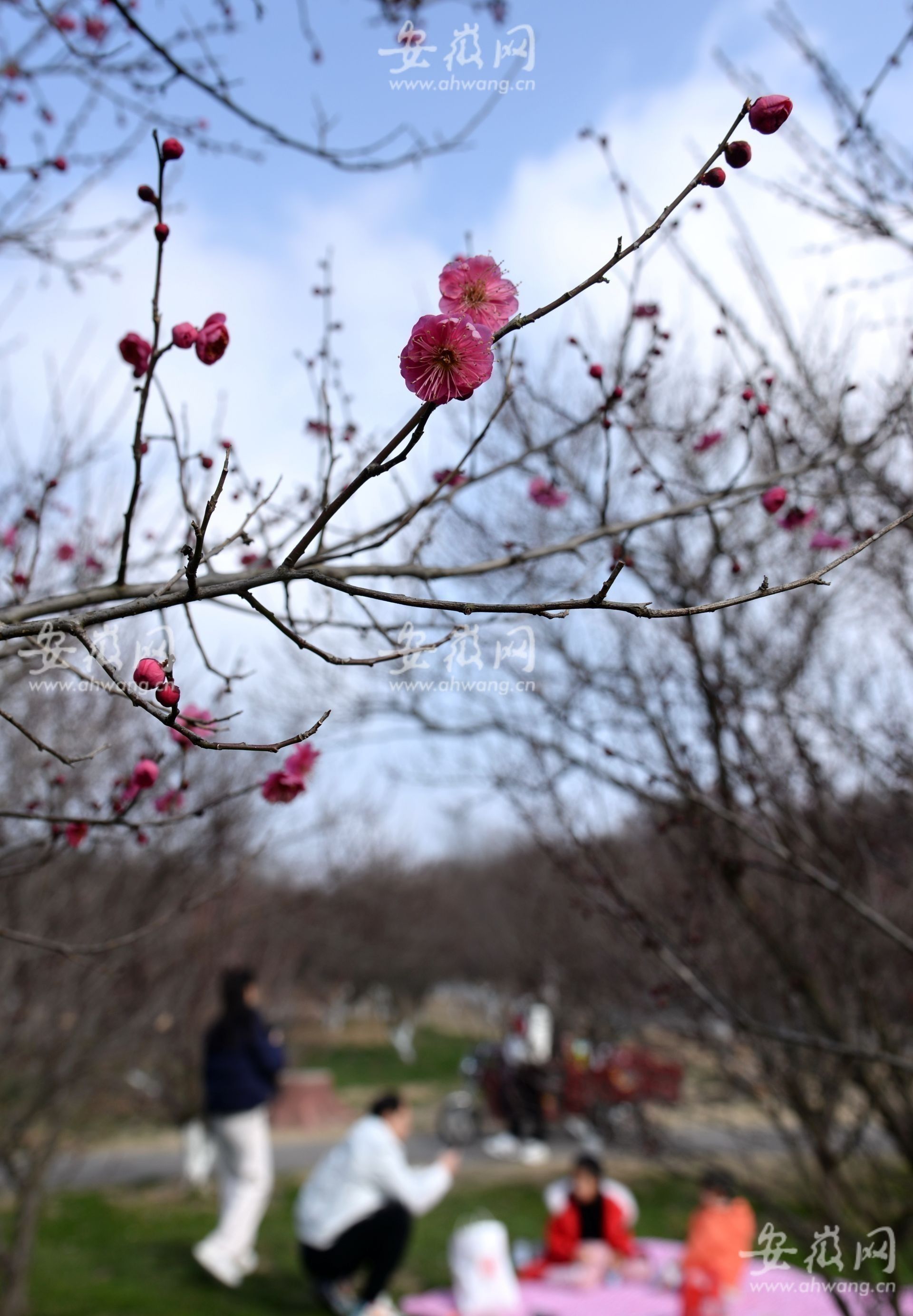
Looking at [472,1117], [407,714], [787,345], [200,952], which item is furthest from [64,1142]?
[787,345]

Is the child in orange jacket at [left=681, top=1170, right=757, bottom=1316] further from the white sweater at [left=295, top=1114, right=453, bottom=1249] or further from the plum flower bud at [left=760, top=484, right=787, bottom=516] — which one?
the plum flower bud at [left=760, top=484, right=787, bottom=516]

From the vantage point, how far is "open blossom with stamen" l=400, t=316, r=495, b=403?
128 cm

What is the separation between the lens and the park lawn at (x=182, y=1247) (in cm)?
563

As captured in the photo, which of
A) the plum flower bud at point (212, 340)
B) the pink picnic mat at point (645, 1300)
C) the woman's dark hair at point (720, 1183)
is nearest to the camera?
the plum flower bud at point (212, 340)

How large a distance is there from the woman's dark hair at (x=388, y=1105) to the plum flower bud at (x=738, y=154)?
5.05 metres

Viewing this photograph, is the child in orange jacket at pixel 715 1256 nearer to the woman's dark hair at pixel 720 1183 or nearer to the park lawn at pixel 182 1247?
the woman's dark hair at pixel 720 1183

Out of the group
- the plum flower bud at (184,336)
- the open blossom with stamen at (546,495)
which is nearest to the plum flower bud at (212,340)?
the plum flower bud at (184,336)

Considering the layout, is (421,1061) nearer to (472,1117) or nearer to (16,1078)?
(472,1117)

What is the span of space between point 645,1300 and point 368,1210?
1.57m

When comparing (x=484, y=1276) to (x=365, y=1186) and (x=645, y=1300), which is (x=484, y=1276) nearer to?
(x=365, y=1186)

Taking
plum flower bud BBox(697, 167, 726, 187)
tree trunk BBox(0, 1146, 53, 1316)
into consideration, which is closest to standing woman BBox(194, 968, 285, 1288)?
tree trunk BBox(0, 1146, 53, 1316)

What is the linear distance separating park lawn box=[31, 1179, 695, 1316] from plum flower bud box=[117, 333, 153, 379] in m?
5.32

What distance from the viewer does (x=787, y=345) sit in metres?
3.28

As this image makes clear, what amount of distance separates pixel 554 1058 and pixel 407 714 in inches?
247
